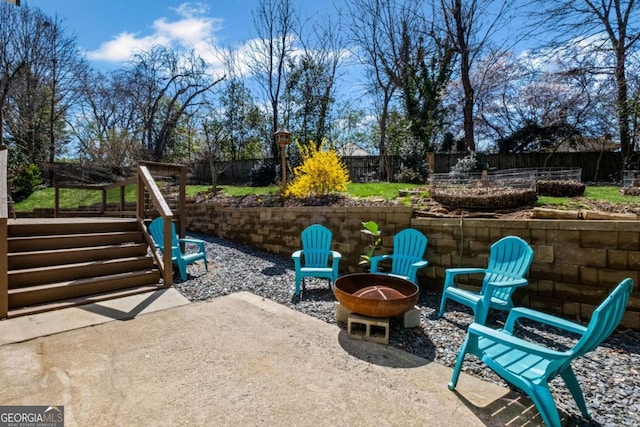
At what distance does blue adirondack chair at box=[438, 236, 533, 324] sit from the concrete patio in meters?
0.90

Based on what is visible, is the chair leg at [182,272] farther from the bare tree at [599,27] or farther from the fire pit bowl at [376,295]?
the bare tree at [599,27]

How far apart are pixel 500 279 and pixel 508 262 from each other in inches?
7.4

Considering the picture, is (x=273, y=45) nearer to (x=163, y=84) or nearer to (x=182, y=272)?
(x=163, y=84)

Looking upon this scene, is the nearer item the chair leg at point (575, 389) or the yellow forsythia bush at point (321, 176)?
the chair leg at point (575, 389)

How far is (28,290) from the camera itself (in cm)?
328

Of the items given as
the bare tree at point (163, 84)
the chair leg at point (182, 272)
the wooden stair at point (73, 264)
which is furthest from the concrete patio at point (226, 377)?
the bare tree at point (163, 84)

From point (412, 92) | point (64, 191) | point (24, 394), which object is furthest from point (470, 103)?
point (64, 191)

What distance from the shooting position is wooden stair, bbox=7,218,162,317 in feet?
11.0

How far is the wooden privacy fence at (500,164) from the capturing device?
1023 centimetres

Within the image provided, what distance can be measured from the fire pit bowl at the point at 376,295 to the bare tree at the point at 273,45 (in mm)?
9827

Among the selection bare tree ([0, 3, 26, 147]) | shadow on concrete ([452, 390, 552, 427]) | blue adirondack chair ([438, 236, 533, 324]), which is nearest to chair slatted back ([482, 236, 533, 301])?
blue adirondack chair ([438, 236, 533, 324])

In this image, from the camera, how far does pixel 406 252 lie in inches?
164

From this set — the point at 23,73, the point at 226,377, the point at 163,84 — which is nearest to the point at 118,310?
the point at 226,377

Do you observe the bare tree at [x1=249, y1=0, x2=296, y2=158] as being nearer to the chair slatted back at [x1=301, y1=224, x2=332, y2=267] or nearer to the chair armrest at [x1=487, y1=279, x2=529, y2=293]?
the chair slatted back at [x1=301, y1=224, x2=332, y2=267]
